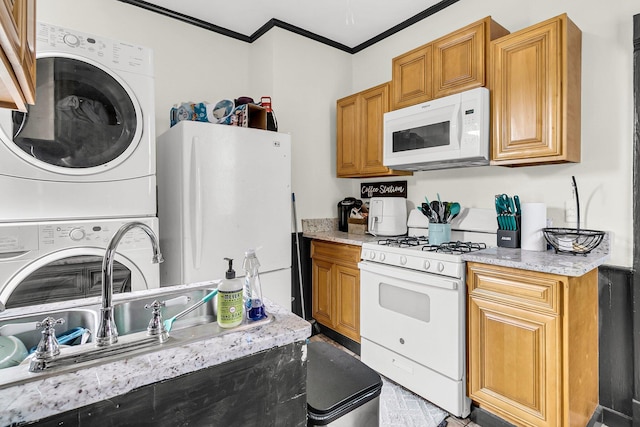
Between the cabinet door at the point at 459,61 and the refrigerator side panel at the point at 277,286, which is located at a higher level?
the cabinet door at the point at 459,61

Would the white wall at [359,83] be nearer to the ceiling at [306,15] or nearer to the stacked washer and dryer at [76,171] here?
the ceiling at [306,15]

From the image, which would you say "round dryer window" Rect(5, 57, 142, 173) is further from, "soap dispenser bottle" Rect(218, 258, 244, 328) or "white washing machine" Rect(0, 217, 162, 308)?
"soap dispenser bottle" Rect(218, 258, 244, 328)

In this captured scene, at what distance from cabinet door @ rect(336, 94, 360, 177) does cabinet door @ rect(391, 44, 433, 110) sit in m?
0.46

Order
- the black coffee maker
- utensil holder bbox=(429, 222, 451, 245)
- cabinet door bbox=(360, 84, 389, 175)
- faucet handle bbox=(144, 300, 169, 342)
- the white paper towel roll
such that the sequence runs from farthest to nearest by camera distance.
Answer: the black coffee maker, cabinet door bbox=(360, 84, 389, 175), utensil holder bbox=(429, 222, 451, 245), the white paper towel roll, faucet handle bbox=(144, 300, 169, 342)

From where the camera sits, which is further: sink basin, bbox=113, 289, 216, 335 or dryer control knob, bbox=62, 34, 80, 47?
dryer control knob, bbox=62, 34, 80, 47

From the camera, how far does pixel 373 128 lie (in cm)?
291

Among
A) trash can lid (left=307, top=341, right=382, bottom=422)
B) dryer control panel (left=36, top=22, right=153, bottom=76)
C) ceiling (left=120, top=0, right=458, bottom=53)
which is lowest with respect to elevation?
trash can lid (left=307, top=341, right=382, bottom=422)

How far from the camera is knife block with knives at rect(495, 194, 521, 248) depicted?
2.04m

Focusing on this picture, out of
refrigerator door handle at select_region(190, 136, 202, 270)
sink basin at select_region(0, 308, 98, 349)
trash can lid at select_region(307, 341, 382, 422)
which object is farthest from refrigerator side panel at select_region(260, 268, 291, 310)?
sink basin at select_region(0, 308, 98, 349)

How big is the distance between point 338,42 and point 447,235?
2.26 meters

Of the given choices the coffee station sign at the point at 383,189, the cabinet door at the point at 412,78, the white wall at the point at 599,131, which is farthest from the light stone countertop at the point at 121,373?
the coffee station sign at the point at 383,189

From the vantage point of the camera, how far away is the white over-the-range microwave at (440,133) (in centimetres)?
209

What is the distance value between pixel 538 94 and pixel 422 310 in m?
1.41

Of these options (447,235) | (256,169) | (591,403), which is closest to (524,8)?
(447,235)
